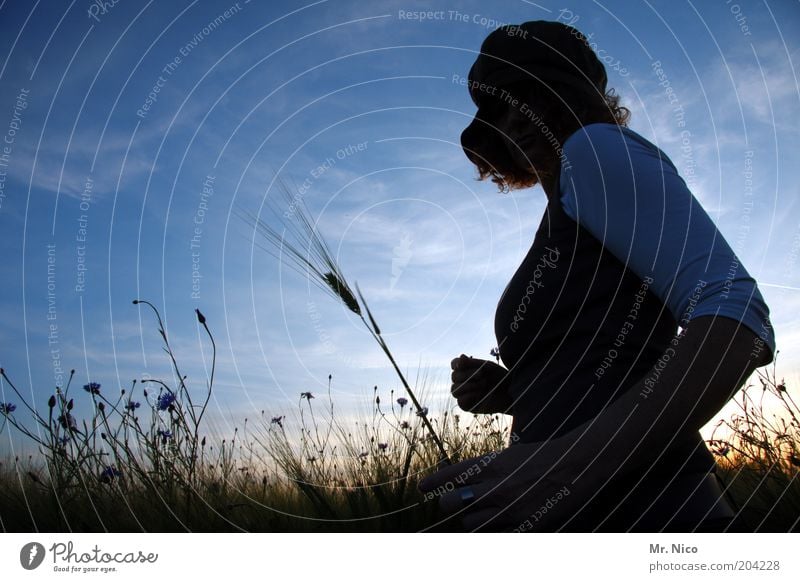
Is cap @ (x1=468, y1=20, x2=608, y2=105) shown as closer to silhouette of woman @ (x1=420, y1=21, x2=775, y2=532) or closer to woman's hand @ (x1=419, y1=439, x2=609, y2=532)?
silhouette of woman @ (x1=420, y1=21, x2=775, y2=532)

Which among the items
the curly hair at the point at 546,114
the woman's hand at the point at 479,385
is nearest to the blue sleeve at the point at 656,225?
the curly hair at the point at 546,114

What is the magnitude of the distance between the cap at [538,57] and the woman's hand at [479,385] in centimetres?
95

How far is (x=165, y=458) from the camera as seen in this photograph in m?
2.13

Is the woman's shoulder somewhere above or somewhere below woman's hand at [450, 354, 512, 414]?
above

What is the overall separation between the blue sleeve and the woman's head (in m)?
0.49

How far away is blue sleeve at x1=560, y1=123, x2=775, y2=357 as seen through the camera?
1.03 m

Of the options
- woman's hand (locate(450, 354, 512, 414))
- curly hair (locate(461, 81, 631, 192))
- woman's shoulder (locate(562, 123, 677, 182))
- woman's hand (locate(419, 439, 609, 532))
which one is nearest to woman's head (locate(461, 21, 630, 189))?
curly hair (locate(461, 81, 631, 192))

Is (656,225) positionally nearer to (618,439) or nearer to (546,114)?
(618,439)

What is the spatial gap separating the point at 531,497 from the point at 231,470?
5.55 ft

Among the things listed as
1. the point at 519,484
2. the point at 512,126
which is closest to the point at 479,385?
the point at 519,484

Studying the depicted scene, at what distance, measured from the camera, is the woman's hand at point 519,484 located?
3.48 ft

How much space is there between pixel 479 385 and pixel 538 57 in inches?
43.2

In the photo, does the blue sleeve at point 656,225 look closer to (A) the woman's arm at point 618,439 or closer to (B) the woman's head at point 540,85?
(A) the woman's arm at point 618,439
